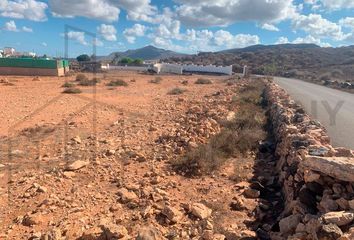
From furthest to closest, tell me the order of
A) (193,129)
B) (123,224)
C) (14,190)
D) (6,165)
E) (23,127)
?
(23,127) → (193,129) → (6,165) → (14,190) → (123,224)

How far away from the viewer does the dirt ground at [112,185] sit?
5.05 meters

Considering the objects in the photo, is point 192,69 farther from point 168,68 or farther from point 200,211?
point 200,211

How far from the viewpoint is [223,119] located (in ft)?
39.0

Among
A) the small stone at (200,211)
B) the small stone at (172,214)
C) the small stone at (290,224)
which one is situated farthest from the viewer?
the small stone at (200,211)

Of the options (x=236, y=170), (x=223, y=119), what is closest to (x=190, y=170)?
(x=236, y=170)

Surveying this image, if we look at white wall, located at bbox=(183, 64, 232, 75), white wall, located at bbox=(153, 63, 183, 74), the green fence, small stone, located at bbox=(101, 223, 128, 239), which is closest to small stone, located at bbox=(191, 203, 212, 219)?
small stone, located at bbox=(101, 223, 128, 239)

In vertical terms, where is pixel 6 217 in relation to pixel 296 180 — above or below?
below

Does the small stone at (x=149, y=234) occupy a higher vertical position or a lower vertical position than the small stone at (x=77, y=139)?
higher

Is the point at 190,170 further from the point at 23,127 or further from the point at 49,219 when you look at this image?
the point at 23,127

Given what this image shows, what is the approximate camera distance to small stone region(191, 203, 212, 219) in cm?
542

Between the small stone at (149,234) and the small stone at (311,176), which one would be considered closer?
the small stone at (149,234)

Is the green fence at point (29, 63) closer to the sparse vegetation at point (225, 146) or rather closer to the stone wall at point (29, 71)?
the stone wall at point (29, 71)

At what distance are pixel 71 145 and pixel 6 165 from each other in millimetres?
1875

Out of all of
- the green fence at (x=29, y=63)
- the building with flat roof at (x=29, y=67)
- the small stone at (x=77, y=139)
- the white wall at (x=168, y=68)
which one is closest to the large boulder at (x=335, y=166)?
the small stone at (x=77, y=139)
